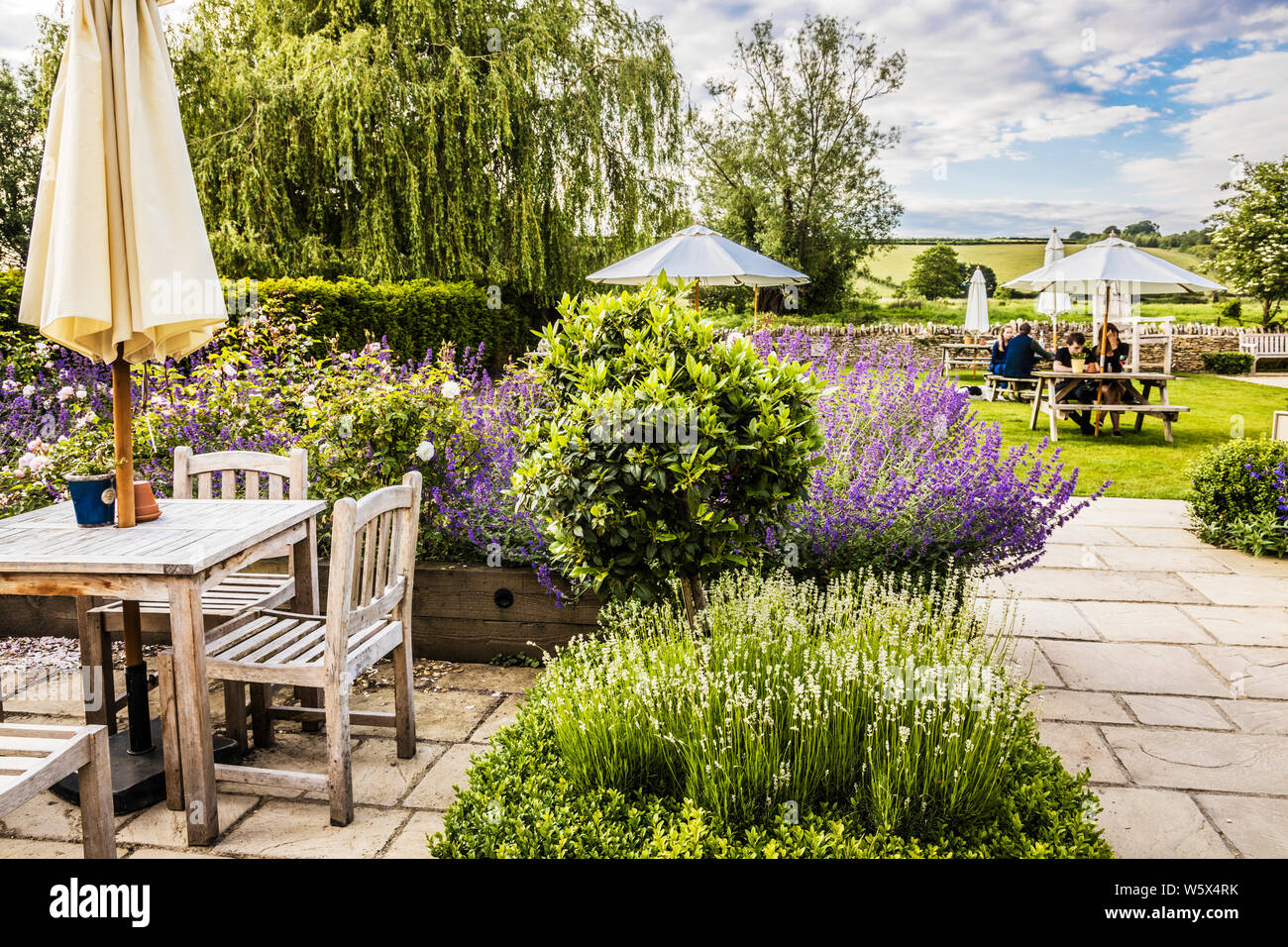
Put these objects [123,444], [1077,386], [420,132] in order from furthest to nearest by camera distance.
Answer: [420,132]
[1077,386]
[123,444]

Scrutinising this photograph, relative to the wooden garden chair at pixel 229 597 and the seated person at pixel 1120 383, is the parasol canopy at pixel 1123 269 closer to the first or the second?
the seated person at pixel 1120 383

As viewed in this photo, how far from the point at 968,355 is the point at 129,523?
1767 centimetres

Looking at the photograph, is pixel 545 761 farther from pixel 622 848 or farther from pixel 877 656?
pixel 877 656

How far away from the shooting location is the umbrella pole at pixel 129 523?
309 cm

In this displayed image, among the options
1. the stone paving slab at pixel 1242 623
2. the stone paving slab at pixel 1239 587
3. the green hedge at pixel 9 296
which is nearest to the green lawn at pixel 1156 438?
the stone paving slab at pixel 1239 587

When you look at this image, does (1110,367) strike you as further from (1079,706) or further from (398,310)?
(398,310)

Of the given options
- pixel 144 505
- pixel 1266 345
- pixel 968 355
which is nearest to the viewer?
pixel 144 505

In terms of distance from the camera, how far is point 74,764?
2.13 m

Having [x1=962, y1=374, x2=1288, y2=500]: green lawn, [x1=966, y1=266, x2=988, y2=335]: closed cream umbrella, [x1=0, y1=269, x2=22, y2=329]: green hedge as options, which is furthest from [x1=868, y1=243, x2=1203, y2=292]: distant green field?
[x1=0, y1=269, x2=22, y2=329]: green hedge

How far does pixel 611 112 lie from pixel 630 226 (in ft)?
6.15

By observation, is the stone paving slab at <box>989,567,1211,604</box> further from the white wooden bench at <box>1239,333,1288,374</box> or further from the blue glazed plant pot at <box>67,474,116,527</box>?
the white wooden bench at <box>1239,333,1288,374</box>

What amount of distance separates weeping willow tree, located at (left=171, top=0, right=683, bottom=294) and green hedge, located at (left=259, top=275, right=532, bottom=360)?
0.66 m

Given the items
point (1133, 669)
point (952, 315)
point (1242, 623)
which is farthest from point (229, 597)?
Result: point (952, 315)

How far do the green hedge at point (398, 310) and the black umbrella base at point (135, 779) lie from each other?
6.91 metres
